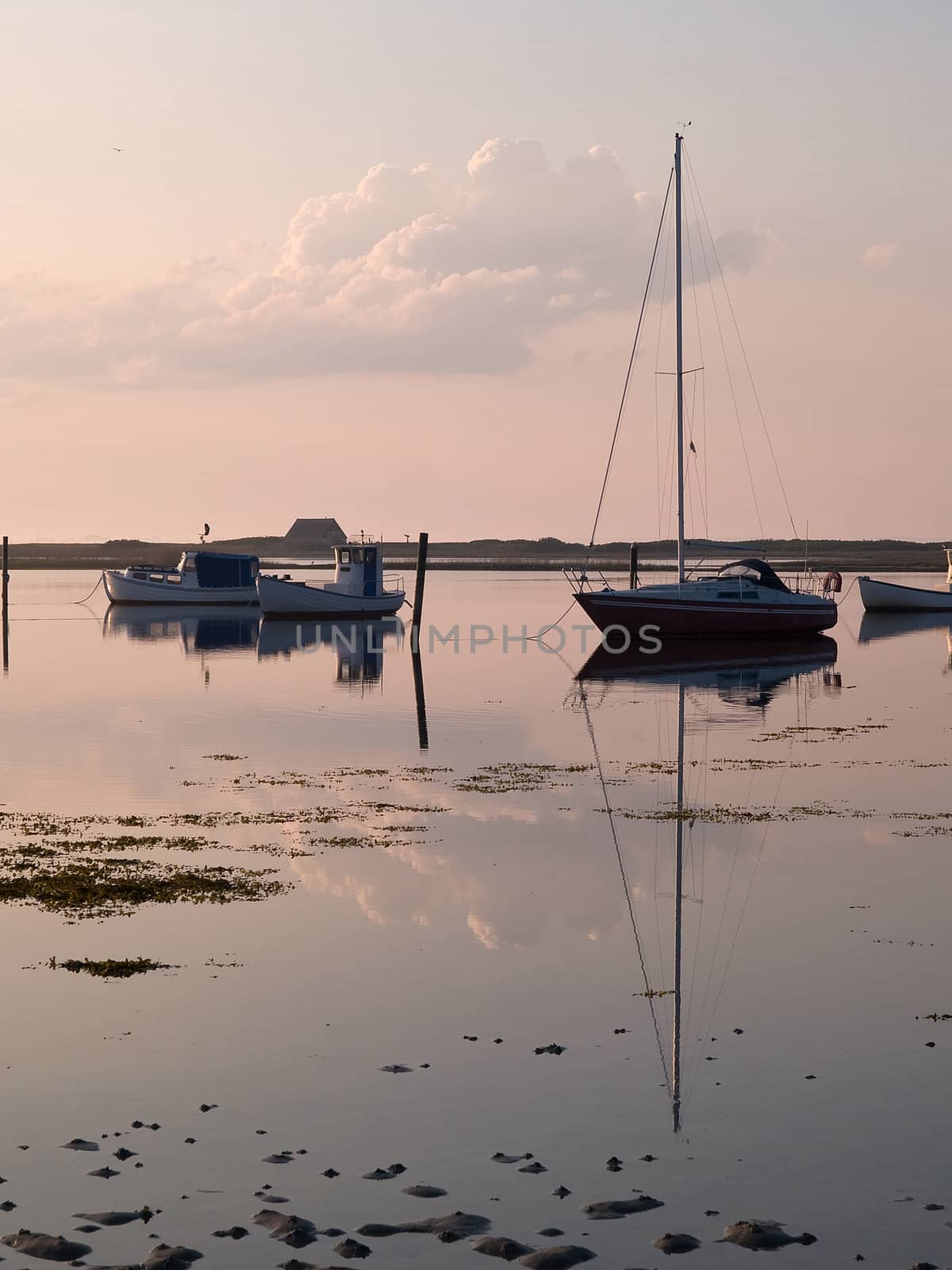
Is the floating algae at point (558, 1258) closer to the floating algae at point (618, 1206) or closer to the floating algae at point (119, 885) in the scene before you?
the floating algae at point (618, 1206)

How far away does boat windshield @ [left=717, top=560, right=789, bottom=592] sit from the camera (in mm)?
53469

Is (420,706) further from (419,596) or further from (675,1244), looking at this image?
(675,1244)

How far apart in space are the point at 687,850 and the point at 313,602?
178ft

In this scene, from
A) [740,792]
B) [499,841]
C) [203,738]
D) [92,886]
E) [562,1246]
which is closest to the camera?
[562,1246]

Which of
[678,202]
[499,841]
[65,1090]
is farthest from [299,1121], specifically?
[678,202]

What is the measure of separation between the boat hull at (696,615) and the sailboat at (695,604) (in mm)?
28

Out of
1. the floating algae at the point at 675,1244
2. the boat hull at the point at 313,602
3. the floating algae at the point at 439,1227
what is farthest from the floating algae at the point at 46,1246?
the boat hull at the point at 313,602

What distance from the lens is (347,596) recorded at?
232 feet

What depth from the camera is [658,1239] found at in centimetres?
752

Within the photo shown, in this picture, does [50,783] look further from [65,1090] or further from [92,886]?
[65,1090]

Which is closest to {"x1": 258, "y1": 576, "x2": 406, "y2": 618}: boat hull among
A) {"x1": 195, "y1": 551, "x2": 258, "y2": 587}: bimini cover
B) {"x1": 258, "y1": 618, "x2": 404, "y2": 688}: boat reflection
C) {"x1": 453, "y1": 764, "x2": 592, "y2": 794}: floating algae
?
{"x1": 258, "y1": 618, "x2": 404, "y2": 688}: boat reflection

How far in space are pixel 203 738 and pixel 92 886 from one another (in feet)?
44.4

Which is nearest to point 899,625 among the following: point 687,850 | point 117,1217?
point 687,850

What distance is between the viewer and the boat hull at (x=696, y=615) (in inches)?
2040
